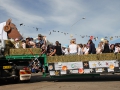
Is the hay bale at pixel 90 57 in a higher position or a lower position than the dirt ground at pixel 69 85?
higher

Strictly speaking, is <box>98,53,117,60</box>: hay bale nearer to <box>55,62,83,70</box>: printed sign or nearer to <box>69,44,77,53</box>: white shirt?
<box>55,62,83,70</box>: printed sign

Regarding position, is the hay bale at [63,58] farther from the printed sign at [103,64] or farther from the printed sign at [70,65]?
the printed sign at [103,64]

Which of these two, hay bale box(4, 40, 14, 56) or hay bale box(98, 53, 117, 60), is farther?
hay bale box(4, 40, 14, 56)

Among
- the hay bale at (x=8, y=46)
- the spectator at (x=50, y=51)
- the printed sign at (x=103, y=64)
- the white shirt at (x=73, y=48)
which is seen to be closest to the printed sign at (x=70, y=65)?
the printed sign at (x=103, y=64)

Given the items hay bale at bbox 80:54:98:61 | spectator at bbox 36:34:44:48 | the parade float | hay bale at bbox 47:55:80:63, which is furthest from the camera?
spectator at bbox 36:34:44:48

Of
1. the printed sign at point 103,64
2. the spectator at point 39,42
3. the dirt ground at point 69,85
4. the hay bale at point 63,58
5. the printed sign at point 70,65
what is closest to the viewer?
the dirt ground at point 69,85

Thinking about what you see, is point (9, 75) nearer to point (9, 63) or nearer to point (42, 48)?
point (9, 63)

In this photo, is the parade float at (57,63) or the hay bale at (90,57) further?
the hay bale at (90,57)

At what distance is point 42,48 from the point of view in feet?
41.3

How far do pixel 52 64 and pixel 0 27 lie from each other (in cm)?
497

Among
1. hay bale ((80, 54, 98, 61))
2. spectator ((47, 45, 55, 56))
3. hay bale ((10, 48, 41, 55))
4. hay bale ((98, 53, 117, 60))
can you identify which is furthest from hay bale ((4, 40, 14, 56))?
hay bale ((98, 53, 117, 60))

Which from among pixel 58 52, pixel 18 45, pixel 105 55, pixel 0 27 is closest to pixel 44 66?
pixel 58 52

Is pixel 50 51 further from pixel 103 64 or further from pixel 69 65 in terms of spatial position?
pixel 103 64

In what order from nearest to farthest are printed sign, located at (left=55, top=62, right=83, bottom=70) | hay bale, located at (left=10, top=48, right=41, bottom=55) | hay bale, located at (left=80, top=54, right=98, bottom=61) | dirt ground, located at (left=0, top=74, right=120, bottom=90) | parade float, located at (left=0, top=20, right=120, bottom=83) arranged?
dirt ground, located at (left=0, top=74, right=120, bottom=90)
parade float, located at (left=0, top=20, right=120, bottom=83)
hay bale, located at (left=80, top=54, right=98, bottom=61)
printed sign, located at (left=55, top=62, right=83, bottom=70)
hay bale, located at (left=10, top=48, right=41, bottom=55)
